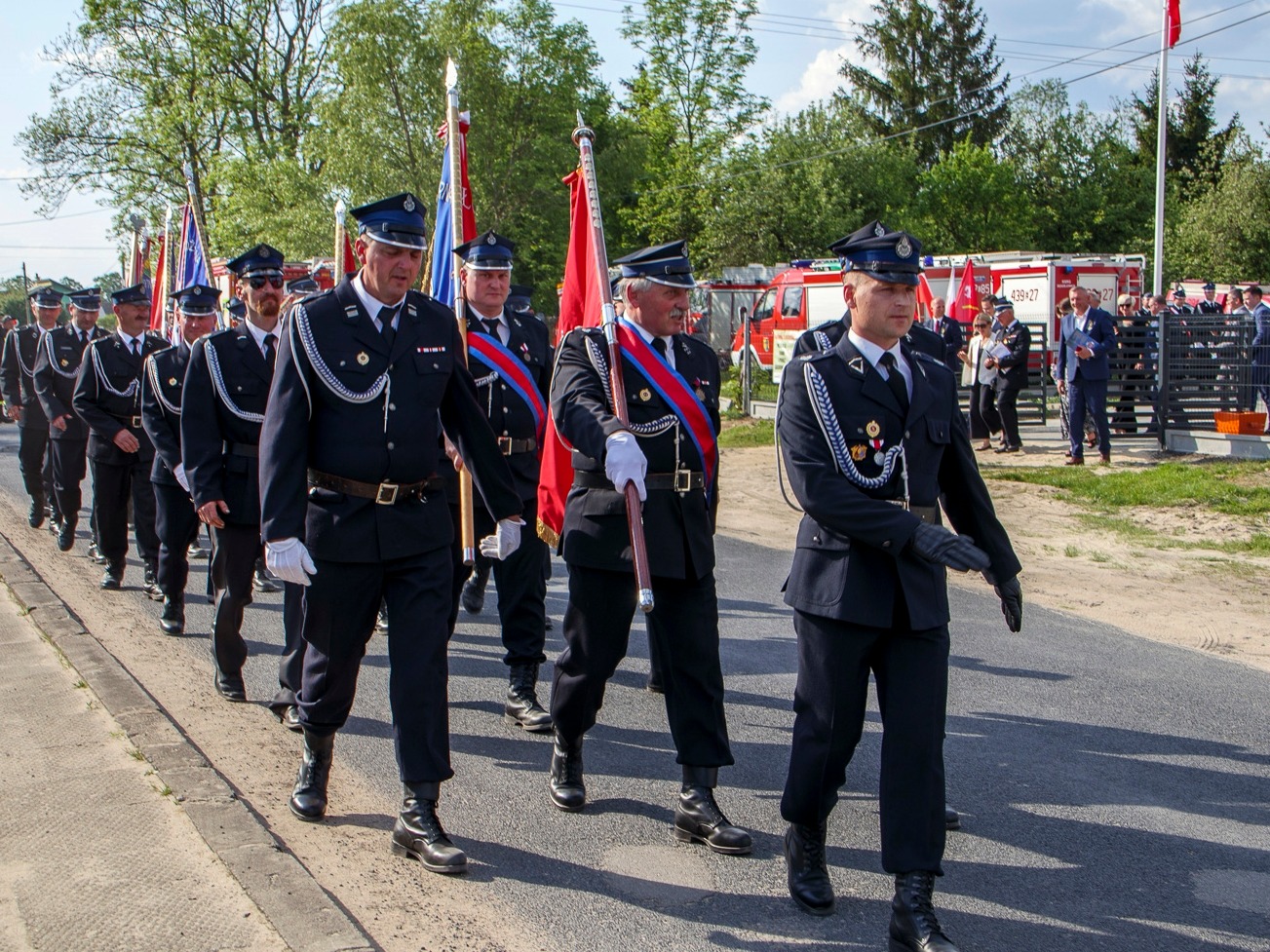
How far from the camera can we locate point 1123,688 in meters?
6.78

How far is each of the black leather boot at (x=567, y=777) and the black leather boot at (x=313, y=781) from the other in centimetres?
84

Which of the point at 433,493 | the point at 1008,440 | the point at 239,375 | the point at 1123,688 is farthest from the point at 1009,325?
the point at 433,493

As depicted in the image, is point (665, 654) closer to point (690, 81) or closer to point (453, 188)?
point (453, 188)

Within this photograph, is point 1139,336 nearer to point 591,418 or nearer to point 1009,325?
point 1009,325

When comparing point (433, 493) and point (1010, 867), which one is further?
point (433, 493)

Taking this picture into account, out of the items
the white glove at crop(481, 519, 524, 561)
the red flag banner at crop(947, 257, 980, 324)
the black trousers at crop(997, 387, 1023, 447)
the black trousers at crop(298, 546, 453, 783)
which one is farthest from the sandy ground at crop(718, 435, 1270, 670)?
the red flag banner at crop(947, 257, 980, 324)

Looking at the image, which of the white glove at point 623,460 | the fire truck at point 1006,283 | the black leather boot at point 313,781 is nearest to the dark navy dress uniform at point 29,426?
the black leather boot at point 313,781

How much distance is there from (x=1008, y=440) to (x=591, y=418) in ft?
45.3

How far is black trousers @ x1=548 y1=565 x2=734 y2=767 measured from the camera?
15.7ft

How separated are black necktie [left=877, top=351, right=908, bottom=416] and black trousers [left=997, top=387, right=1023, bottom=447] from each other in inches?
547

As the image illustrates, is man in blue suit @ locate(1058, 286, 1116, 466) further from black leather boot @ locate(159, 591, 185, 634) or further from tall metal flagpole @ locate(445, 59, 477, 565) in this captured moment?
black leather boot @ locate(159, 591, 185, 634)

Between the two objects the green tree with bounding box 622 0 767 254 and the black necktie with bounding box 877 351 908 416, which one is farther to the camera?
the green tree with bounding box 622 0 767 254

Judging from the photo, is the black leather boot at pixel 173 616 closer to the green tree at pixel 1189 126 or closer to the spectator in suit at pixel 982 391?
the spectator in suit at pixel 982 391

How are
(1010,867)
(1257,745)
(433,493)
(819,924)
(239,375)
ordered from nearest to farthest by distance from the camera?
(819,924), (1010,867), (433,493), (1257,745), (239,375)
